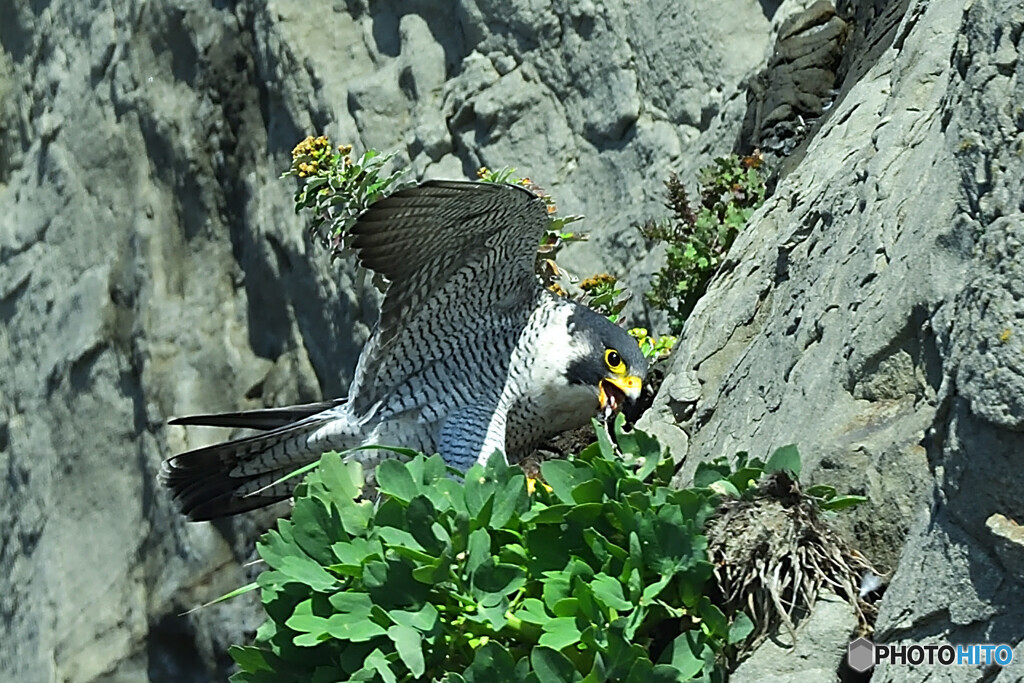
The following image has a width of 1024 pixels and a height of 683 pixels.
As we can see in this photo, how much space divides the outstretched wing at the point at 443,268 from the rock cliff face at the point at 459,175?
2.21 ft

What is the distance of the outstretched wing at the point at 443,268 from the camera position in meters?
4.33

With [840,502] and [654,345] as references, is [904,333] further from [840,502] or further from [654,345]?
[654,345]

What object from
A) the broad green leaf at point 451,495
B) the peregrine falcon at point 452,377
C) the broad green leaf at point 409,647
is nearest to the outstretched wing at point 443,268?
the peregrine falcon at point 452,377

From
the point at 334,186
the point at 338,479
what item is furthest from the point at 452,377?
the point at 338,479

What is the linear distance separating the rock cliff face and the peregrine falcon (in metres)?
0.44

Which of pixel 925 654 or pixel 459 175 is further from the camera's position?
pixel 459 175

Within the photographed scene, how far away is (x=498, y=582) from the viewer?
2.96m

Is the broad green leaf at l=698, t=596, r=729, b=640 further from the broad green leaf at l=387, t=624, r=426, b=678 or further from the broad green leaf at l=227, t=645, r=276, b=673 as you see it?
the broad green leaf at l=227, t=645, r=276, b=673

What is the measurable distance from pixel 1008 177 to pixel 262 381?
615 centimetres

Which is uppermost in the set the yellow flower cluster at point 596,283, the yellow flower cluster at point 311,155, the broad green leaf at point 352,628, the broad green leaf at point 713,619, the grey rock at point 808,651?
the yellow flower cluster at point 311,155

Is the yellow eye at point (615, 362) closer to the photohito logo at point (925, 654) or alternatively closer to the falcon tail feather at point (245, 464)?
the falcon tail feather at point (245, 464)

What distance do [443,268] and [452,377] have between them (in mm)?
416

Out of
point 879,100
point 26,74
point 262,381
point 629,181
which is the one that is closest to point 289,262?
point 262,381

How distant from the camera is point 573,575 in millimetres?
2936
